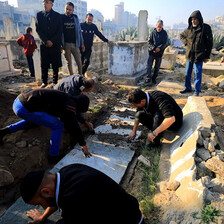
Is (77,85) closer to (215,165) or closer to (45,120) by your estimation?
(45,120)

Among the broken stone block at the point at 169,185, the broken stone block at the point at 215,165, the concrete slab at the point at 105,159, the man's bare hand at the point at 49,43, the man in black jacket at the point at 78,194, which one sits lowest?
the concrete slab at the point at 105,159

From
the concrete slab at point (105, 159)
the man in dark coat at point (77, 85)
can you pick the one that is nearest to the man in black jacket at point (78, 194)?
the concrete slab at point (105, 159)

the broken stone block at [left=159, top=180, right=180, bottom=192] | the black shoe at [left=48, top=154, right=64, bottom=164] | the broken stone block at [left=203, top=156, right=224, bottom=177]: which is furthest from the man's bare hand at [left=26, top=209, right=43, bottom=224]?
the broken stone block at [left=203, top=156, right=224, bottom=177]

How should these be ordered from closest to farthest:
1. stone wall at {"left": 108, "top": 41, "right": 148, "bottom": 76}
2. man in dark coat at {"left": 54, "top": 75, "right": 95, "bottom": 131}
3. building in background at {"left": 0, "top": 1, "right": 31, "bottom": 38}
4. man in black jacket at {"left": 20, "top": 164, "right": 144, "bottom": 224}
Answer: man in black jacket at {"left": 20, "top": 164, "right": 144, "bottom": 224} → man in dark coat at {"left": 54, "top": 75, "right": 95, "bottom": 131} → stone wall at {"left": 108, "top": 41, "right": 148, "bottom": 76} → building in background at {"left": 0, "top": 1, "right": 31, "bottom": 38}

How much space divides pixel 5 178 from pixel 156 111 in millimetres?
2093

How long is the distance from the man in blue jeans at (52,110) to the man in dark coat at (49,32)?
2089 mm

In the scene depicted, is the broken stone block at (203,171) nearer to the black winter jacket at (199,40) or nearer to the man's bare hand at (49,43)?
the black winter jacket at (199,40)

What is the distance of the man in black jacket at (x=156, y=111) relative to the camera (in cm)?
264

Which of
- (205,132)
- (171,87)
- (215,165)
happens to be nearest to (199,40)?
(171,87)

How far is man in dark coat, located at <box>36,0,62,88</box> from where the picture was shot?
4.21 meters

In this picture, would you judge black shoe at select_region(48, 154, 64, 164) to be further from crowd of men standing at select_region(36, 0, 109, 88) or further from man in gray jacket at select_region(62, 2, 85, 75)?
man in gray jacket at select_region(62, 2, 85, 75)

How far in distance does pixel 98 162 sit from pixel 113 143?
534 millimetres

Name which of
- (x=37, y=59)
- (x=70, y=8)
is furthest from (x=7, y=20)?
(x=70, y=8)

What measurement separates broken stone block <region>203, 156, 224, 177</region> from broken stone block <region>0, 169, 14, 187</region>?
7.16 feet
